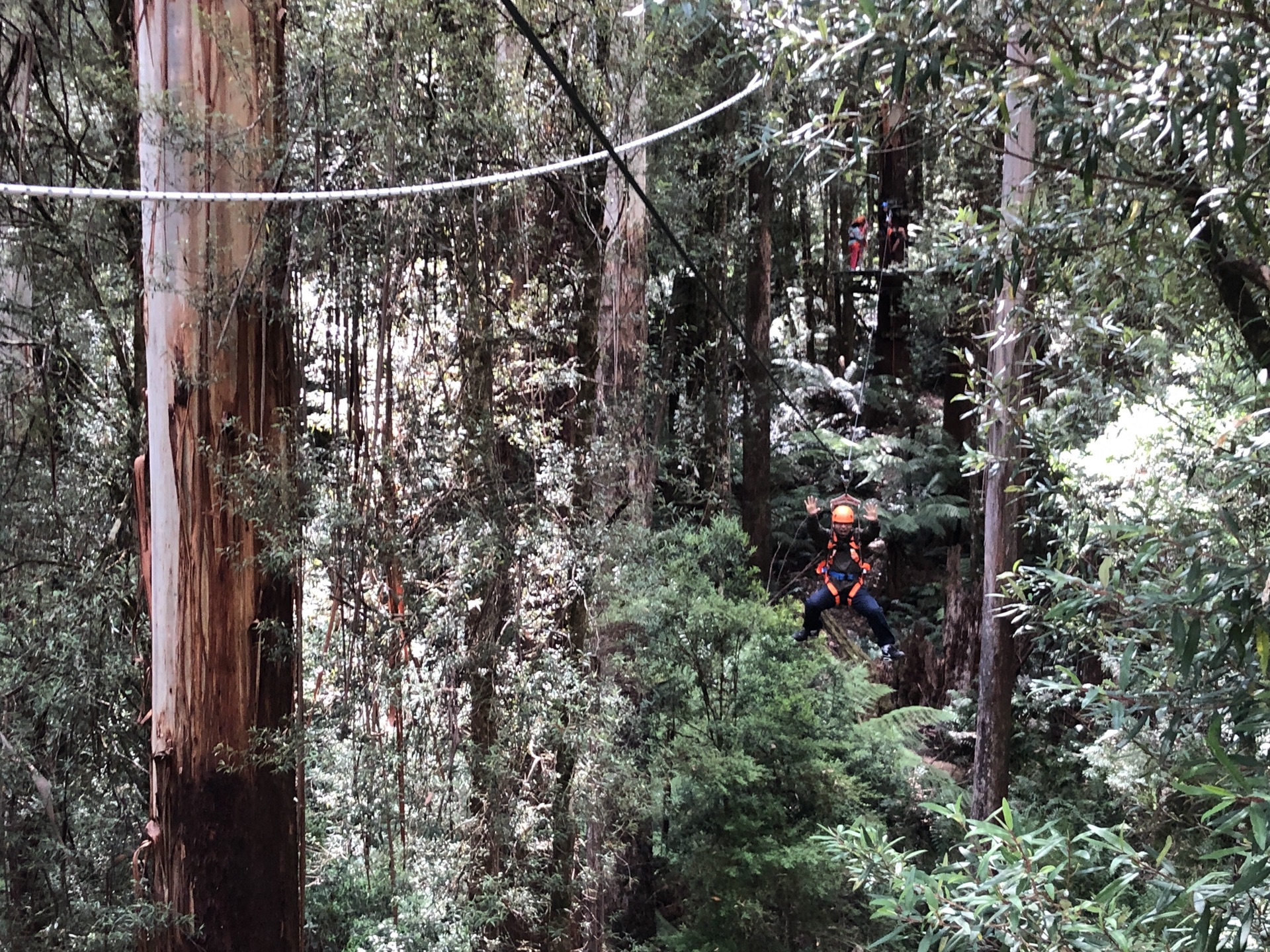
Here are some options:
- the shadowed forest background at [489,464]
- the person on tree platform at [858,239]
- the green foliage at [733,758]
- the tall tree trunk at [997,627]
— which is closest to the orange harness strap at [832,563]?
the tall tree trunk at [997,627]

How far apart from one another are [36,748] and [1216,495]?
454cm

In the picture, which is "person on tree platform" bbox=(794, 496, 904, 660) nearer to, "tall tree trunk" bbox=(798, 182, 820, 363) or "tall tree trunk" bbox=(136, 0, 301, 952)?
"tall tree trunk" bbox=(136, 0, 301, 952)

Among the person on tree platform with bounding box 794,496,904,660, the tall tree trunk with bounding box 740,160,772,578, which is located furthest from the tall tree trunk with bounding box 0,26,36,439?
the tall tree trunk with bounding box 740,160,772,578

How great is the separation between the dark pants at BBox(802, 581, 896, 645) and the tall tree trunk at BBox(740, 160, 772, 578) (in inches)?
54.5

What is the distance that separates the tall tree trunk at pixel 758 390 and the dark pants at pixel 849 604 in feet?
4.54

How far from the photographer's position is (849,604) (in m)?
7.39

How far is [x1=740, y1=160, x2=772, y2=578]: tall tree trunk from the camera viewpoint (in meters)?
8.55

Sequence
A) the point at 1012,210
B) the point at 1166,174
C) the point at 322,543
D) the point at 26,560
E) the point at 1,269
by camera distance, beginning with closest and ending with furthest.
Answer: the point at 1166,174, the point at 1012,210, the point at 322,543, the point at 26,560, the point at 1,269

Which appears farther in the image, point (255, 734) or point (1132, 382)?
point (1132, 382)

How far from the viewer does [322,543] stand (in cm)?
318

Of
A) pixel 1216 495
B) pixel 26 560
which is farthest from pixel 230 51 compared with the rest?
pixel 1216 495

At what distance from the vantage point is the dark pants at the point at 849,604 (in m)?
7.07

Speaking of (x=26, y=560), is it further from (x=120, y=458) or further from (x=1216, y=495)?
(x=1216, y=495)

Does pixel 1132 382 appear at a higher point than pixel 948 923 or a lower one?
higher
